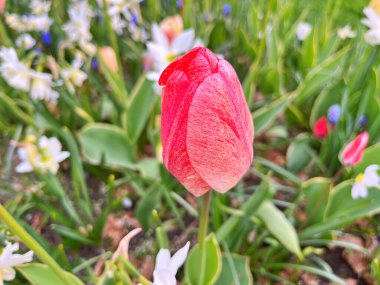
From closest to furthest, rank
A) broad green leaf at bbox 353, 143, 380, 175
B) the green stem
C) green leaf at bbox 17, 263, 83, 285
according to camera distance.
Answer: the green stem, green leaf at bbox 17, 263, 83, 285, broad green leaf at bbox 353, 143, 380, 175

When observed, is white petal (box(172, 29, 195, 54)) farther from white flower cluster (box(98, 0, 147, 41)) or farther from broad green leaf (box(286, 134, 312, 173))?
broad green leaf (box(286, 134, 312, 173))

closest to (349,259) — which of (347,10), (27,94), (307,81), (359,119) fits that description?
(359,119)

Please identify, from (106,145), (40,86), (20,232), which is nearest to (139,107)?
(106,145)

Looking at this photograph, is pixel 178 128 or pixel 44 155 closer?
pixel 178 128

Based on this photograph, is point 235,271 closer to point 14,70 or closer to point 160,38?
point 160,38

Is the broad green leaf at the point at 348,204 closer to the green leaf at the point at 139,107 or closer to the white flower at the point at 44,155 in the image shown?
the green leaf at the point at 139,107

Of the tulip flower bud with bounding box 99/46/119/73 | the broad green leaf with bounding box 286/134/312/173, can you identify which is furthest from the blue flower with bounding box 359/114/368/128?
the tulip flower bud with bounding box 99/46/119/73

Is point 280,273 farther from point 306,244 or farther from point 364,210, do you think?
point 364,210
